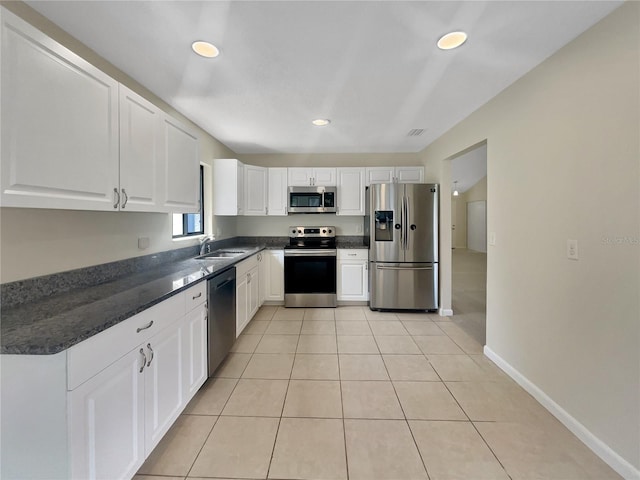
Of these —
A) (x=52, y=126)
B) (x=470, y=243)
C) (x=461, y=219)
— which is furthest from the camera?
(x=461, y=219)

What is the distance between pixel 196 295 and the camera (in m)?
1.92

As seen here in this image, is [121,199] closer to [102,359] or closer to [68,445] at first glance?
[102,359]

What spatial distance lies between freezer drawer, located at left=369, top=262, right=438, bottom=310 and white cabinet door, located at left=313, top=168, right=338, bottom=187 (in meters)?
1.44

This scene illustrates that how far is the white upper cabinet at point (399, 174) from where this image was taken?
4219 millimetres

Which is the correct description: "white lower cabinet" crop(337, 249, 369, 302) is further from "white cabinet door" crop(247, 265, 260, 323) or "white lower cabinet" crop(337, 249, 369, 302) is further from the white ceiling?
the white ceiling

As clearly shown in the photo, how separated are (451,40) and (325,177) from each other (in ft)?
8.94

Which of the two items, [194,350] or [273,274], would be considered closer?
[194,350]

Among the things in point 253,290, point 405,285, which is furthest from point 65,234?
point 405,285

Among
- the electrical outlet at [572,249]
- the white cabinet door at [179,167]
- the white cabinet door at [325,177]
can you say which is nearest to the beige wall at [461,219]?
the white cabinet door at [325,177]

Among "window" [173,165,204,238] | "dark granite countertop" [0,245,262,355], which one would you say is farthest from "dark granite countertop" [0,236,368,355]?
"window" [173,165,204,238]

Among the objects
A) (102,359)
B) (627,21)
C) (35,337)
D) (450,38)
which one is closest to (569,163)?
(627,21)

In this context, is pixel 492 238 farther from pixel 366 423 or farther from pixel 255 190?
pixel 255 190

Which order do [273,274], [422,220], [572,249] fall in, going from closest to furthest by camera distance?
1. [572,249]
2. [422,220]
3. [273,274]

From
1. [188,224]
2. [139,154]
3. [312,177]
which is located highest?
[312,177]
